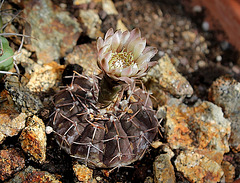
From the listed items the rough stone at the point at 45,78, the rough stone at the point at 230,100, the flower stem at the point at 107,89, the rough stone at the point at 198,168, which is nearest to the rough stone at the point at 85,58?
the rough stone at the point at 45,78

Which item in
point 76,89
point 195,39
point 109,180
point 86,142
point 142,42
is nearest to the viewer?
point 142,42

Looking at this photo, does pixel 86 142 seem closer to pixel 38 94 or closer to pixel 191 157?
pixel 38 94

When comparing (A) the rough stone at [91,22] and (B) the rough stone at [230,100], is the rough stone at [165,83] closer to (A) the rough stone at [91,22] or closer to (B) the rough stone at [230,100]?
(B) the rough stone at [230,100]

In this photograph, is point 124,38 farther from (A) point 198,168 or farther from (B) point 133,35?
(A) point 198,168

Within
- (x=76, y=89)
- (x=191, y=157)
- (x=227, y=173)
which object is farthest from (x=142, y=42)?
(x=227, y=173)

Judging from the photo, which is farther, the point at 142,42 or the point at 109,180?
the point at 109,180

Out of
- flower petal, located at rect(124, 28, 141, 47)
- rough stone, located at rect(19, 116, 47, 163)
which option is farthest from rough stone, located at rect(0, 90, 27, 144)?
flower petal, located at rect(124, 28, 141, 47)
